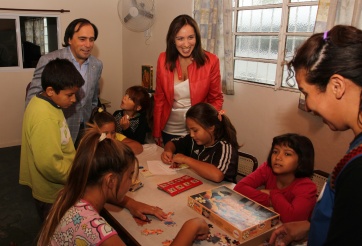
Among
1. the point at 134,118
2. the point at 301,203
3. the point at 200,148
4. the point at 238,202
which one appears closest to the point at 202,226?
the point at 238,202

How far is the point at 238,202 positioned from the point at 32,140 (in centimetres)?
111

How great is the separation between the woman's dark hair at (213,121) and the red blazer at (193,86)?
46 cm

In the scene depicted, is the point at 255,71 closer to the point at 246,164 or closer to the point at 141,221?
the point at 246,164

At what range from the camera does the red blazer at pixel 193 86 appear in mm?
2459

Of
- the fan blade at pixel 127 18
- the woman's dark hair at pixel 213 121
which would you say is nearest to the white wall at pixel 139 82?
the fan blade at pixel 127 18

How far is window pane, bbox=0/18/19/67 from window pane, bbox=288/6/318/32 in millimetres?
3744

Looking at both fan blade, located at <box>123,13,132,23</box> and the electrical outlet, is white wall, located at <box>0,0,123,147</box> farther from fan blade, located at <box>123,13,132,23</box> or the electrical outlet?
fan blade, located at <box>123,13,132,23</box>

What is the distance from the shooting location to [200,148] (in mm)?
2109

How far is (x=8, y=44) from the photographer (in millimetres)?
4438

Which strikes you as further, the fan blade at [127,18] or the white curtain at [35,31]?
the white curtain at [35,31]

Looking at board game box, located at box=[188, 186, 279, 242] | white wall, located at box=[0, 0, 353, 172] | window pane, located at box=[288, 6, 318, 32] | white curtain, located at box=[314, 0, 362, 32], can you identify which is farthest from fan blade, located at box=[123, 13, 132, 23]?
board game box, located at box=[188, 186, 279, 242]

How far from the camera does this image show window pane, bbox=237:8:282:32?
309cm

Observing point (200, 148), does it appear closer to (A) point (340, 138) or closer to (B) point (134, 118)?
(B) point (134, 118)

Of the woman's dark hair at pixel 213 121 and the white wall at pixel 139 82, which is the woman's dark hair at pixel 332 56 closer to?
the woman's dark hair at pixel 213 121
